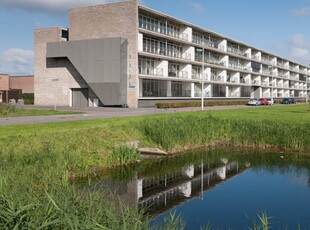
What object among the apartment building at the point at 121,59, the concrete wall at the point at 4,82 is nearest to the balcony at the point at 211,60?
the apartment building at the point at 121,59

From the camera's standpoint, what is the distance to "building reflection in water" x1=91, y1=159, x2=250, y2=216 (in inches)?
406

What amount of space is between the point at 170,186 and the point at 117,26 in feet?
114

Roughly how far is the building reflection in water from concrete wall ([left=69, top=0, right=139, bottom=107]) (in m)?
28.8

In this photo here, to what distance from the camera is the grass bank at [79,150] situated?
5.14 metres

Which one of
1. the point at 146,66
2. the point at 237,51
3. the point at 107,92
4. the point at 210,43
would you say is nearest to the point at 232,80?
the point at 237,51

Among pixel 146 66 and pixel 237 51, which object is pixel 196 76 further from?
pixel 237 51

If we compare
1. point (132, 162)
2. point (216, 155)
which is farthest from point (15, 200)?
point (216, 155)

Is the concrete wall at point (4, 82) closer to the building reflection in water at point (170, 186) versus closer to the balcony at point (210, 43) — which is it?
the balcony at point (210, 43)

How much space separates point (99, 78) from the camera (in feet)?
142

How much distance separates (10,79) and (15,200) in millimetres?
76053

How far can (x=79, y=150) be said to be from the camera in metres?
13.4

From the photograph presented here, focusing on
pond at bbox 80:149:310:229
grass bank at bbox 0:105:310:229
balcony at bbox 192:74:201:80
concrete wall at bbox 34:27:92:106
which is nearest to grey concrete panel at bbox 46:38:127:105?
concrete wall at bbox 34:27:92:106

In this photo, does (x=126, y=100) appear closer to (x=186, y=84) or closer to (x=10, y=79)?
(x=186, y=84)

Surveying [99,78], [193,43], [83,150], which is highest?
[193,43]
